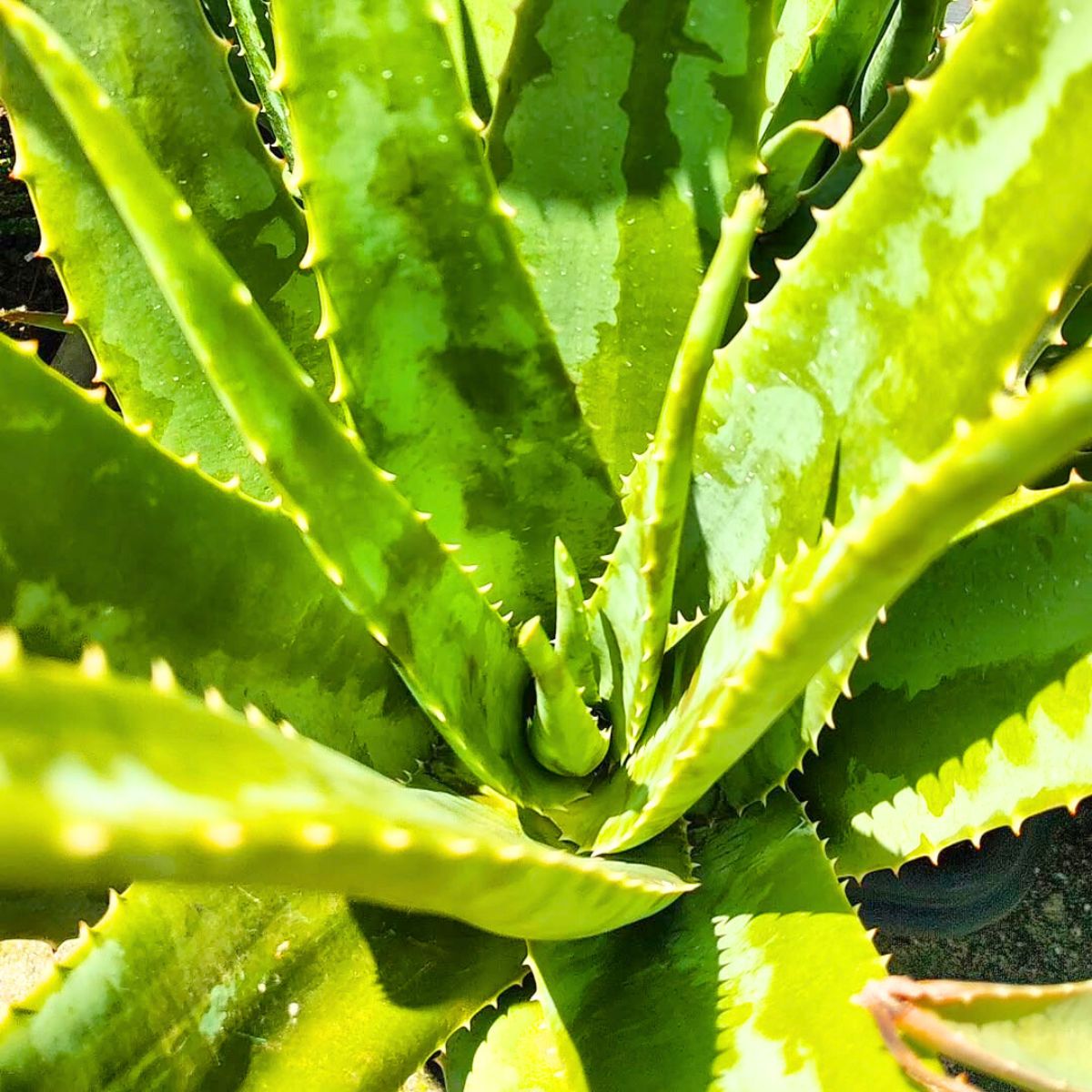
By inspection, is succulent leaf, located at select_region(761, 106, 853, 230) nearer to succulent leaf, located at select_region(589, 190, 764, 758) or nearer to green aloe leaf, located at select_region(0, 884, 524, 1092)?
succulent leaf, located at select_region(589, 190, 764, 758)

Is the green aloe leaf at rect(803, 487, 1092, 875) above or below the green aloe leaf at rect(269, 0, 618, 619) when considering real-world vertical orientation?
below

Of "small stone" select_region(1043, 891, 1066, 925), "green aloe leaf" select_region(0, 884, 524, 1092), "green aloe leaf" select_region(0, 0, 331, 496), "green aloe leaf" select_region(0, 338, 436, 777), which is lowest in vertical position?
"small stone" select_region(1043, 891, 1066, 925)

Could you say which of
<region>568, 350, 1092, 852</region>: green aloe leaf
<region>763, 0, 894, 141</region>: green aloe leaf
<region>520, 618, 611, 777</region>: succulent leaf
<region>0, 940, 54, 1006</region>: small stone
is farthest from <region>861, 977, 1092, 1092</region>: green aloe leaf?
<region>0, 940, 54, 1006</region>: small stone

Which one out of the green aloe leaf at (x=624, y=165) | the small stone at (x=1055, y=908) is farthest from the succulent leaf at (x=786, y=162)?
the small stone at (x=1055, y=908)

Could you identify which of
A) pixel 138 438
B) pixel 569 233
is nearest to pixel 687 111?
pixel 569 233

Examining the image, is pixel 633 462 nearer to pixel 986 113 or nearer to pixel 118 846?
pixel 986 113

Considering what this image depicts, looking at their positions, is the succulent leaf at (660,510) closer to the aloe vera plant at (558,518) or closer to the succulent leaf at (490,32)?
the aloe vera plant at (558,518)

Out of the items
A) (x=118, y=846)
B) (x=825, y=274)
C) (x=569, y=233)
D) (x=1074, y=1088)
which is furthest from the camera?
(x=569, y=233)
